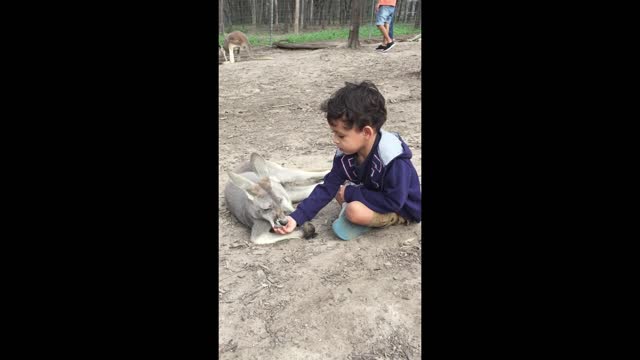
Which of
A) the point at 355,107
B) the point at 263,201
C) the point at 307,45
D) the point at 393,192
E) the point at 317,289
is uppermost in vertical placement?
the point at 307,45

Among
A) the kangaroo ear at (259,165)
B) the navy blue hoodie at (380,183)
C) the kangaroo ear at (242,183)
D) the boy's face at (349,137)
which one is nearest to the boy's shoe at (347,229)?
the navy blue hoodie at (380,183)

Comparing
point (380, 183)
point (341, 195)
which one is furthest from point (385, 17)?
point (380, 183)

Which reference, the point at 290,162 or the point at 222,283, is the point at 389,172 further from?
the point at 290,162

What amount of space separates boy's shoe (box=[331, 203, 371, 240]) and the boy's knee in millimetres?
91

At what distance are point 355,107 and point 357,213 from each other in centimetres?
63

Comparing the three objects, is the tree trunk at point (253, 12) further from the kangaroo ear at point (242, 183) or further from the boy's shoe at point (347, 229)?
the boy's shoe at point (347, 229)

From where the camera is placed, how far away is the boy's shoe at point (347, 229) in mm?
2734

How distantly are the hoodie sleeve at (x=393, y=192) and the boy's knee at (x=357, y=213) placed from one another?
73 mm

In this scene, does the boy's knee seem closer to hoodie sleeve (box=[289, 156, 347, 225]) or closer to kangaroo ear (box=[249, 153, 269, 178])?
hoodie sleeve (box=[289, 156, 347, 225])

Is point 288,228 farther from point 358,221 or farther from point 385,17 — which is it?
point 385,17

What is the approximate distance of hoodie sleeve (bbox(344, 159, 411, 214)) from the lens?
263cm

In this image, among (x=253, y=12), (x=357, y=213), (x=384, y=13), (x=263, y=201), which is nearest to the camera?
(x=357, y=213)

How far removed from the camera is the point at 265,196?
2932 millimetres

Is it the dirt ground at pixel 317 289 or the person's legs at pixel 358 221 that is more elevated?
the person's legs at pixel 358 221
